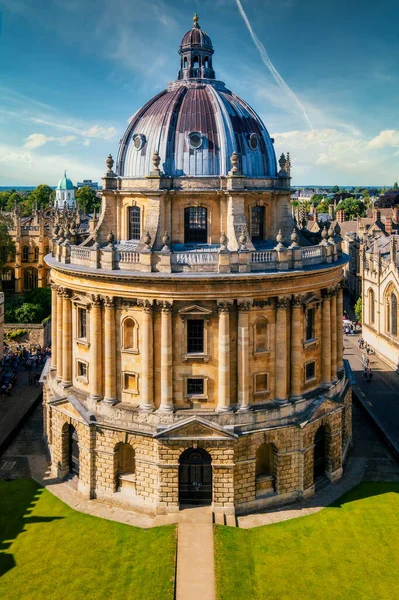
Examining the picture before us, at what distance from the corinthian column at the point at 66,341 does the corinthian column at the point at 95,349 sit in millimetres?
3261

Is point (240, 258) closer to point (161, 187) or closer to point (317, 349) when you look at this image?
point (161, 187)

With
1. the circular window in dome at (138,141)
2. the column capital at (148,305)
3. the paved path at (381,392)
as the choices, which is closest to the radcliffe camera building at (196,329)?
the column capital at (148,305)

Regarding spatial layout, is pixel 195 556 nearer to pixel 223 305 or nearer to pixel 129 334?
pixel 129 334

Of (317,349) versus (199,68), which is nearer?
(317,349)

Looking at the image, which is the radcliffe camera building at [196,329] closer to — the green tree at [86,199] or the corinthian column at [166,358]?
the corinthian column at [166,358]

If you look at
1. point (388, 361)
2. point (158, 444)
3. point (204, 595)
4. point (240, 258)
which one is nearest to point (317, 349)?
point (240, 258)

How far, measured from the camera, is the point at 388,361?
66062 mm

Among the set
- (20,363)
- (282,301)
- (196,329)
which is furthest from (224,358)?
(20,363)

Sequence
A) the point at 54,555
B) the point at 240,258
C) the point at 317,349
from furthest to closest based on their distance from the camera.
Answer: the point at 317,349 < the point at 240,258 < the point at 54,555

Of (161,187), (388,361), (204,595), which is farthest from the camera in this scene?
(388,361)

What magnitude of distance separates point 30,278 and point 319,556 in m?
76.4

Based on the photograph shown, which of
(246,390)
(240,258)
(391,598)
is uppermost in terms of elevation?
(240,258)

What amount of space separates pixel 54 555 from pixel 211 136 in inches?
1058

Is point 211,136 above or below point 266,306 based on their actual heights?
above
